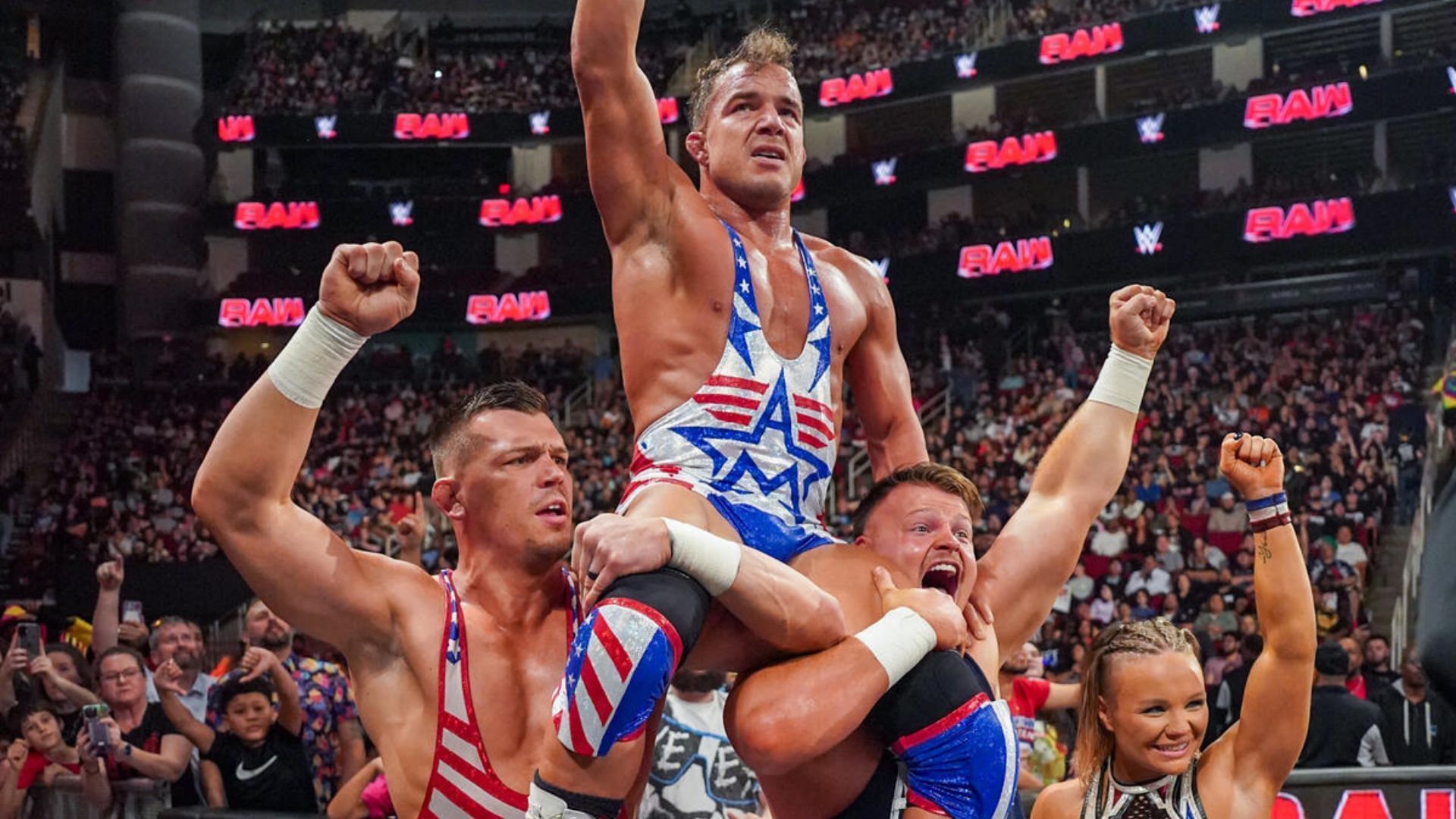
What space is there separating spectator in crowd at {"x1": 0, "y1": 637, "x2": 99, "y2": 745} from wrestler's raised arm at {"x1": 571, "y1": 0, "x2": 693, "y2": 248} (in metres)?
4.66

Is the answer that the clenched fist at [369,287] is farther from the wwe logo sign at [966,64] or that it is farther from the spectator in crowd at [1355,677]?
the wwe logo sign at [966,64]

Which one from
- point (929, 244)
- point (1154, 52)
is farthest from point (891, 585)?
point (1154, 52)

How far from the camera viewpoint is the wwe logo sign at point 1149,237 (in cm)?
2675

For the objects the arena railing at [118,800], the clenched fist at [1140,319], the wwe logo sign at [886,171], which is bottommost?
the arena railing at [118,800]

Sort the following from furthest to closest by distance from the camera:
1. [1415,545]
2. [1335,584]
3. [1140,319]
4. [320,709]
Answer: [1415,545] < [1335,584] < [320,709] < [1140,319]

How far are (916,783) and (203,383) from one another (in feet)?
97.9

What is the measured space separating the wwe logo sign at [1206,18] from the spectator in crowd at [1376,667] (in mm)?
19121

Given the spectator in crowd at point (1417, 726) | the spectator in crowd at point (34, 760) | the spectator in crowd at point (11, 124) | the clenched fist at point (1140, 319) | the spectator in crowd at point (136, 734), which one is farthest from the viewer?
the spectator in crowd at point (11, 124)

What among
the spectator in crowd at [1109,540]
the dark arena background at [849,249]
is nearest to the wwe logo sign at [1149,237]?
the dark arena background at [849,249]

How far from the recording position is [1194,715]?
3.74m

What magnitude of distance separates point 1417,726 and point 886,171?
2278 centimetres

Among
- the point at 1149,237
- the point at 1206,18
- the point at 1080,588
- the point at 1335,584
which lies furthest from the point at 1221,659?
the point at 1206,18

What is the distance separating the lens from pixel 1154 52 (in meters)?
29.5

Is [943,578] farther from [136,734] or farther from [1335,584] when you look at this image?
[1335,584]
